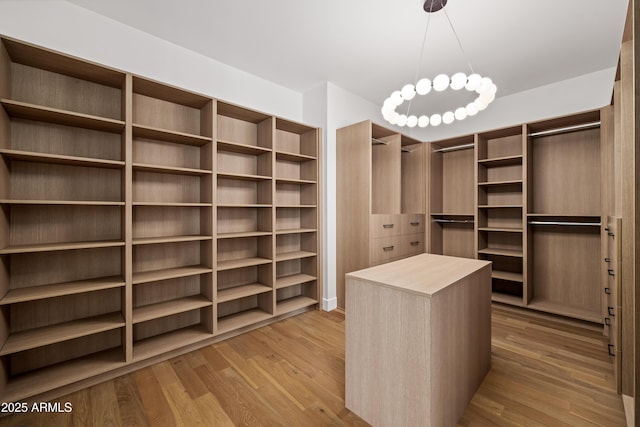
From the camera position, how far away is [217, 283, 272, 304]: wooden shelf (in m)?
2.47

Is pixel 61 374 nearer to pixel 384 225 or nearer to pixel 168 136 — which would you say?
pixel 168 136

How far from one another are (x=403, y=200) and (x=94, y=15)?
3.92 meters

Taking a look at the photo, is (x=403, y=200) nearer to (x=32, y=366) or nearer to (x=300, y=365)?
(x=300, y=365)

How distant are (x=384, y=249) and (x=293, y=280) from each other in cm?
115

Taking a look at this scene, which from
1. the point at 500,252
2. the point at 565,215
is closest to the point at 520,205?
the point at 565,215

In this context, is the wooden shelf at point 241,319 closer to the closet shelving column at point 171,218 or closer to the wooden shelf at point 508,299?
the closet shelving column at point 171,218

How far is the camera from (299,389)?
1742mm

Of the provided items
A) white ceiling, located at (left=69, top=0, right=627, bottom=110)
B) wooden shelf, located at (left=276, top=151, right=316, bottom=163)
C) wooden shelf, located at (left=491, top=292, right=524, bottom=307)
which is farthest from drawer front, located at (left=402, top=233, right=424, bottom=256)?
white ceiling, located at (left=69, top=0, right=627, bottom=110)

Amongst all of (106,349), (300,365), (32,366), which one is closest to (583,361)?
(300,365)

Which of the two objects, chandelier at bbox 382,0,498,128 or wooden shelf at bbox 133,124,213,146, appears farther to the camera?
wooden shelf at bbox 133,124,213,146

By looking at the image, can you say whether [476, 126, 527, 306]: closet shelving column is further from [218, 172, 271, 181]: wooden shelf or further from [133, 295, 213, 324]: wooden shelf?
[133, 295, 213, 324]: wooden shelf

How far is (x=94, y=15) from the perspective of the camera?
2.09 metres

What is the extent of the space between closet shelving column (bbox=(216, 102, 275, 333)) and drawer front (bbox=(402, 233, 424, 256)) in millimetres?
1786

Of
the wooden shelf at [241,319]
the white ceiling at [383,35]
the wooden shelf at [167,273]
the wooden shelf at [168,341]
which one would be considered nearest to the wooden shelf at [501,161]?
the white ceiling at [383,35]
